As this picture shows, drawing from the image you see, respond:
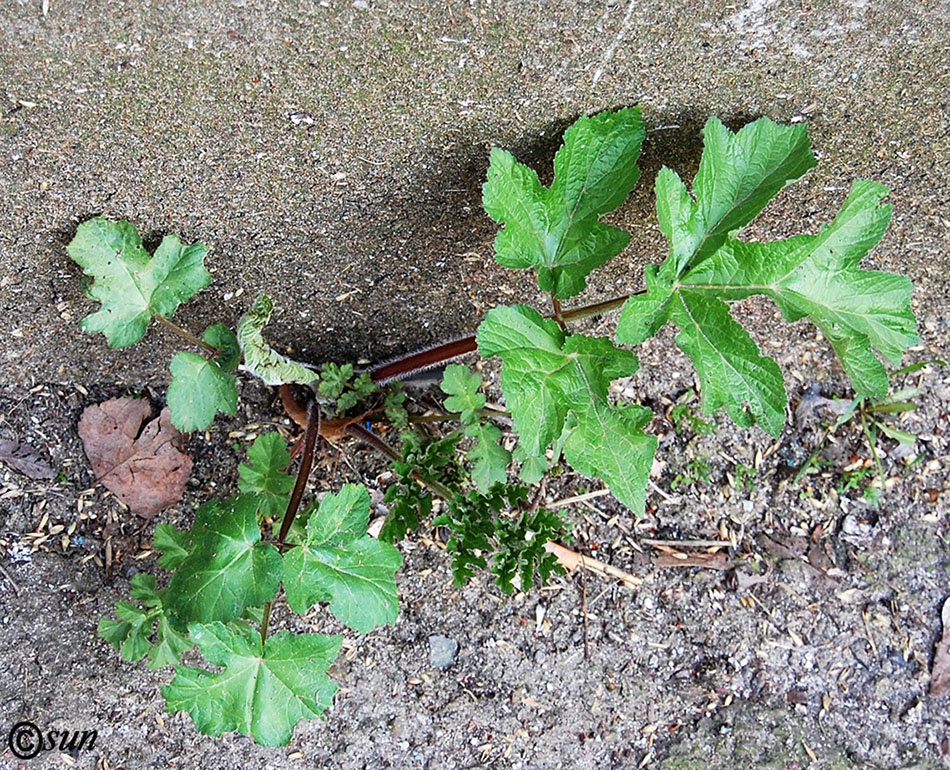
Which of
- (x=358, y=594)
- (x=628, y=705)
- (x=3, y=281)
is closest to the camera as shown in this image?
(x=358, y=594)

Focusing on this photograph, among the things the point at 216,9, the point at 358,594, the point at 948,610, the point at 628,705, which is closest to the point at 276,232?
the point at 216,9

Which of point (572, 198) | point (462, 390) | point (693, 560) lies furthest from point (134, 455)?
point (693, 560)

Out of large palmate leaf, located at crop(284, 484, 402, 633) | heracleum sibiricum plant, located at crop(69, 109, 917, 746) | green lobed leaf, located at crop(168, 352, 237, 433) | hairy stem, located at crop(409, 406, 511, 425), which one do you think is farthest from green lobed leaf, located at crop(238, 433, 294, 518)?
hairy stem, located at crop(409, 406, 511, 425)

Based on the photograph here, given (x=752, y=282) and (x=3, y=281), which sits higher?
(x=752, y=282)

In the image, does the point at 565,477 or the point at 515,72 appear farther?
the point at 565,477

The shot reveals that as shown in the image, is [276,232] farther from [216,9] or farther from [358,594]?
[358,594]

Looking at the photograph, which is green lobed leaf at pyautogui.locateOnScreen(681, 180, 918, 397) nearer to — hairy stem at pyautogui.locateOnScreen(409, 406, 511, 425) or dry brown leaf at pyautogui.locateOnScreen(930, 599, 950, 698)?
hairy stem at pyautogui.locateOnScreen(409, 406, 511, 425)

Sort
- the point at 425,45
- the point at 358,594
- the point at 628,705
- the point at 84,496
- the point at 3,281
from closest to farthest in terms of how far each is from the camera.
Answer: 1. the point at 425,45
2. the point at 358,594
3. the point at 3,281
4. the point at 84,496
5. the point at 628,705
